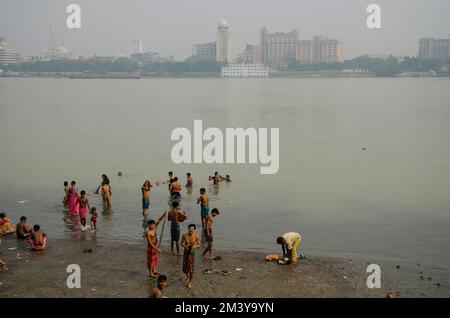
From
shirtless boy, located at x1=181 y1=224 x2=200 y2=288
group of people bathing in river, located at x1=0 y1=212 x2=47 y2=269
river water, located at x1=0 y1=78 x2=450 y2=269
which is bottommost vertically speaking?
river water, located at x1=0 y1=78 x2=450 y2=269

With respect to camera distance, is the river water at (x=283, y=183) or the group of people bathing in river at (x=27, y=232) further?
the river water at (x=283, y=183)

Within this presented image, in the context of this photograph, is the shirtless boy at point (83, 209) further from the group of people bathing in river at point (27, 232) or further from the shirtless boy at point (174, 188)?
the shirtless boy at point (174, 188)

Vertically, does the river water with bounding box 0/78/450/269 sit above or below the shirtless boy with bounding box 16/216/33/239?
below

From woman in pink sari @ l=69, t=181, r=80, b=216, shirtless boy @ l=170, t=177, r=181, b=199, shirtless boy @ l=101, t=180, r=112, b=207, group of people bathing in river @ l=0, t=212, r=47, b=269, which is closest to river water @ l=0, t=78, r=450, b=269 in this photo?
shirtless boy @ l=101, t=180, r=112, b=207

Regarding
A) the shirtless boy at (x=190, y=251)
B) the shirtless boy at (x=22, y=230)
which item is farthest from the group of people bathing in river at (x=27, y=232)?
the shirtless boy at (x=190, y=251)

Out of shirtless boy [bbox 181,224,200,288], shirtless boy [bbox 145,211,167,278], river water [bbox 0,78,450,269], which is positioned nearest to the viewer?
shirtless boy [bbox 181,224,200,288]

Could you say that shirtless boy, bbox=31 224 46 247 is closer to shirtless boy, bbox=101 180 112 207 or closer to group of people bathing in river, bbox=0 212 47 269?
group of people bathing in river, bbox=0 212 47 269

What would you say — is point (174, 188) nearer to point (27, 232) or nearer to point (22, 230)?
point (27, 232)

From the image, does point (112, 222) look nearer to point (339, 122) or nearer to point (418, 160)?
point (418, 160)

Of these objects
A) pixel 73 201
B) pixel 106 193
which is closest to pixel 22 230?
pixel 73 201

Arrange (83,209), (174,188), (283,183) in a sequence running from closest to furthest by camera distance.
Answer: (83,209)
(174,188)
(283,183)

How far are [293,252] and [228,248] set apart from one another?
2.75 m

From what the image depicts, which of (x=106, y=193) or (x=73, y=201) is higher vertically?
(x=106, y=193)
